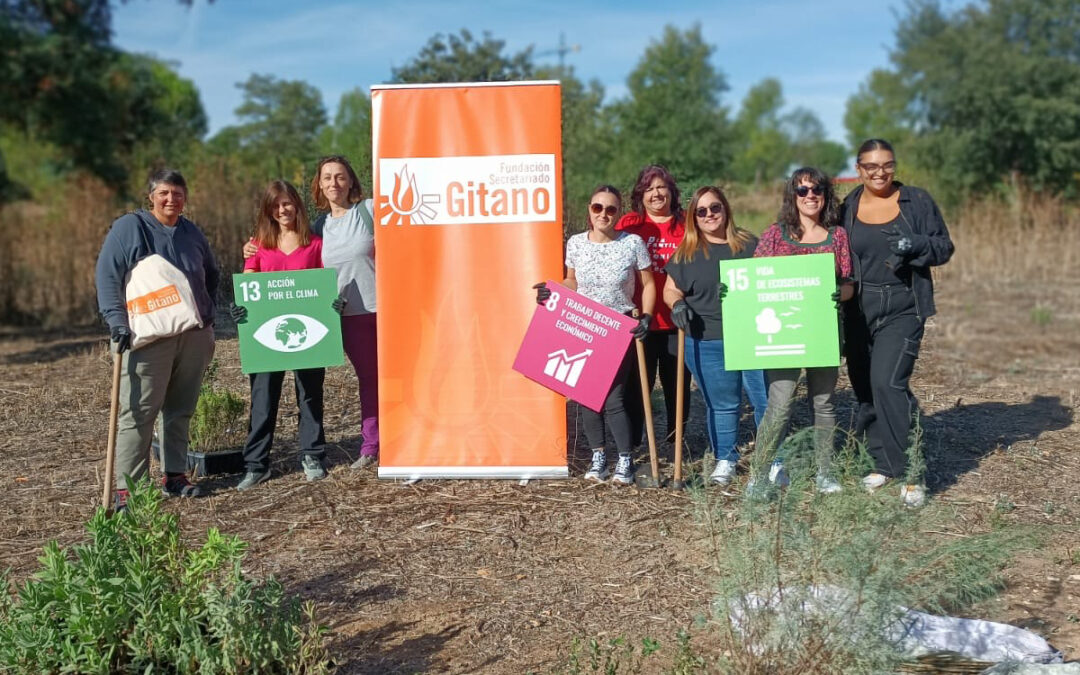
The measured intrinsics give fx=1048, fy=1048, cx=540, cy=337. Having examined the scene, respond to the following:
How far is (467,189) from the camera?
21.3 ft

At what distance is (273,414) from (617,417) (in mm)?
2213

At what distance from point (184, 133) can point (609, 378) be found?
16326 millimetres

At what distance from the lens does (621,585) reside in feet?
16.4

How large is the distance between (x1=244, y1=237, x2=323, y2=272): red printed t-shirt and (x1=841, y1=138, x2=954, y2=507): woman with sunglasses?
3282mm

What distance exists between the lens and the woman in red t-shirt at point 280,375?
665 centimetres

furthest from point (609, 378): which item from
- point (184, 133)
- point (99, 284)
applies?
point (184, 133)

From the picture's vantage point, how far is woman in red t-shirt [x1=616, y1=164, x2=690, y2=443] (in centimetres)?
649

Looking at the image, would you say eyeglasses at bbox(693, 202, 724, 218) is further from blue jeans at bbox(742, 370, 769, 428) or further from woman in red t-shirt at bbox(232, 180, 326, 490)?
woman in red t-shirt at bbox(232, 180, 326, 490)

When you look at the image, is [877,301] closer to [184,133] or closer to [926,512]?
[926,512]

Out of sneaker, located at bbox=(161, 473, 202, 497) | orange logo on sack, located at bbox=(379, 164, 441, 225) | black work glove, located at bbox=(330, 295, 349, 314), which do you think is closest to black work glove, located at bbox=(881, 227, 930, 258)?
orange logo on sack, located at bbox=(379, 164, 441, 225)

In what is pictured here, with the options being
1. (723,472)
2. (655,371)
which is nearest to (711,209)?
(655,371)

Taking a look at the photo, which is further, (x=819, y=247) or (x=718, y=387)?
(x=718, y=387)

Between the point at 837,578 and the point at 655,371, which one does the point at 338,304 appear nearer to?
the point at 655,371

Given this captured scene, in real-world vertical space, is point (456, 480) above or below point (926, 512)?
below
